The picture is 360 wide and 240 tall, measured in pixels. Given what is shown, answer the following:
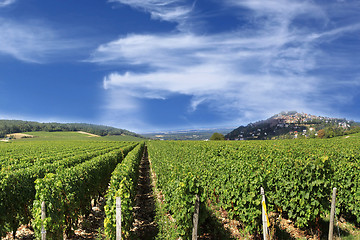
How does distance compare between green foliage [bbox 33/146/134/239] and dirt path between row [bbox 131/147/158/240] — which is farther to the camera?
dirt path between row [bbox 131/147/158/240]

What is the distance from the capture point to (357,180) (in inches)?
Answer: 335

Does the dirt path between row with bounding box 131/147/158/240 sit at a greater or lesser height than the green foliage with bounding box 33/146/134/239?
lesser

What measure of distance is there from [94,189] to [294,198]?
9025mm

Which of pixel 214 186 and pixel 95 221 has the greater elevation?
pixel 214 186

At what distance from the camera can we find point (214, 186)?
9.67m

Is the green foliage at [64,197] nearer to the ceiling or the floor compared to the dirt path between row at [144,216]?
nearer to the ceiling

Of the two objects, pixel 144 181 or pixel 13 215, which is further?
pixel 144 181

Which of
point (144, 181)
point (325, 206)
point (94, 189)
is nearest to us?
point (325, 206)

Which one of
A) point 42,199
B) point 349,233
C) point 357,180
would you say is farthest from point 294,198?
point 42,199

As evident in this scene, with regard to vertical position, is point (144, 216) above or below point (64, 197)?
below

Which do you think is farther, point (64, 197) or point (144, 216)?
point (144, 216)

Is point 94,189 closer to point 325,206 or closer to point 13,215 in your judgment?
point 13,215

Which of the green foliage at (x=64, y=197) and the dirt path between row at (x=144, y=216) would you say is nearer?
the green foliage at (x=64, y=197)

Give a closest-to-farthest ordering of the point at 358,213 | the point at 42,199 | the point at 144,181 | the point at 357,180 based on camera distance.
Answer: the point at 42,199 → the point at 358,213 → the point at 357,180 → the point at 144,181
